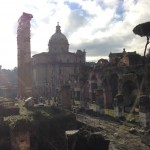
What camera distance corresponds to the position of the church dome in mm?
47500

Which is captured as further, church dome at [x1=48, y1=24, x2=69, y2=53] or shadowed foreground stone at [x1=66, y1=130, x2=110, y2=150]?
church dome at [x1=48, y1=24, x2=69, y2=53]

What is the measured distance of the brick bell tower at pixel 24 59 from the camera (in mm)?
26422

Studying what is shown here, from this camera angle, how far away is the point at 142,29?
77.4ft

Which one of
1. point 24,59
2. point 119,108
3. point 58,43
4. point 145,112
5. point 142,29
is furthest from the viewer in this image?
point 58,43

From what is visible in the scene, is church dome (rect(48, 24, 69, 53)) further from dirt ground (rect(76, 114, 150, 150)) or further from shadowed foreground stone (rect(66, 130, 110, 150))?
shadowed foreground stone (rect(66, 130, 110, 150))

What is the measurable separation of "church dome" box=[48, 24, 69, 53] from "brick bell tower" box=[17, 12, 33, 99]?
20.7m

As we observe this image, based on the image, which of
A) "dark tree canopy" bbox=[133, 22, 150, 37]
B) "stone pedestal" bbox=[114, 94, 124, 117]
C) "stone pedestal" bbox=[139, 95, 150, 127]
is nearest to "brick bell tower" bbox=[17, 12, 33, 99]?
"dark tree canopy" bbox=[133, 22, 150, 37]

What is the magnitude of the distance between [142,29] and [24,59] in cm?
1058

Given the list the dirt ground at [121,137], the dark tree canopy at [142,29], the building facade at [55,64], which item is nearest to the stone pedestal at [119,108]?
the dirt ground at [121,137]

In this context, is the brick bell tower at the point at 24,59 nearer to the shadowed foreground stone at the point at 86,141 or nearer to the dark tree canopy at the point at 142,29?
the dark tree canopy at the point at 142,29

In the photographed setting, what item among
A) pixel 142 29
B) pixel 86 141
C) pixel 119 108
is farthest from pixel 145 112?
pixel 86 141

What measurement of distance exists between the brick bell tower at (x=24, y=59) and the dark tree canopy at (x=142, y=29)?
9577mm

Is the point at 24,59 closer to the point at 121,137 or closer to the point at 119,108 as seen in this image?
the point at 119,108

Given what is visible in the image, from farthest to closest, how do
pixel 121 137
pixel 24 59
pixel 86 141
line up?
pixel 24 59 < pixel 121 137 < pixel 86 141
